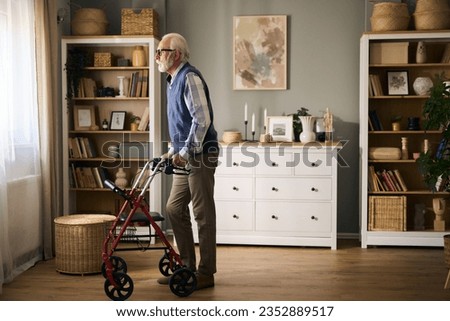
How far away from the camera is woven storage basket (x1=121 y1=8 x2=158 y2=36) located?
5.70 metres

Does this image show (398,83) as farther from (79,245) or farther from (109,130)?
(79,245)

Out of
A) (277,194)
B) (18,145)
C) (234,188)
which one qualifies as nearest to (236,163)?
(234,188)

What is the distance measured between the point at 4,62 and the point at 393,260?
3.31m

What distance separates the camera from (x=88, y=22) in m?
5.77

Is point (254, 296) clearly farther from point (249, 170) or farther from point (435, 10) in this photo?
point (435, 10)

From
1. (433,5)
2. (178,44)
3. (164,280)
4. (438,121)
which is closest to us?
(178,44)

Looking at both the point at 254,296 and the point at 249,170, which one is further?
the point at 249,170

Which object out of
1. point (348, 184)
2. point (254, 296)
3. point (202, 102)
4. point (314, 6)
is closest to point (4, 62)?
point (202, 102)

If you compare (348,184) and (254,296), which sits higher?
(348,184)

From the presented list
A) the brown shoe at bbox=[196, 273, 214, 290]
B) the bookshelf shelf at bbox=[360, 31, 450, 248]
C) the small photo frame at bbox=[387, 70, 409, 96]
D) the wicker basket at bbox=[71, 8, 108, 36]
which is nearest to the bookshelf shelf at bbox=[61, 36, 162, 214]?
the wicker basket at bbox=[71, 8, 108, 36]

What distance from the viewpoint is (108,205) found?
6.12 meters

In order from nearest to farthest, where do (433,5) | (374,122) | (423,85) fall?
(433,5), (423,85), (374,122)

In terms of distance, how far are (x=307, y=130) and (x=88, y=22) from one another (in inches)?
87.7

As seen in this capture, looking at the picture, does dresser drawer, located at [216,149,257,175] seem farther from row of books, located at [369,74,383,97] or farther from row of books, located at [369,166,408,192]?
row of books, located at [369,74,383,97]
